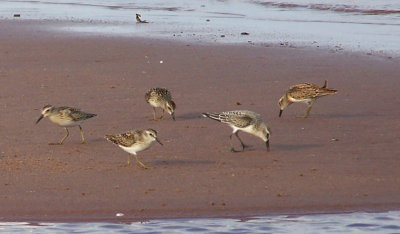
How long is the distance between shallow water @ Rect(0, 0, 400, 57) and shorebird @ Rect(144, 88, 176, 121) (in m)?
6.47

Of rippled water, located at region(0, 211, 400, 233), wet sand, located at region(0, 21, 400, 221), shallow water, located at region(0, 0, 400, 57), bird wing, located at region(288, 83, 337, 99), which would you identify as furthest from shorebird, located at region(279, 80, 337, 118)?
shallow water, located at region(0, 0, 400, 57)

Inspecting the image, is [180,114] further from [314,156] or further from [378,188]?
[378,188]

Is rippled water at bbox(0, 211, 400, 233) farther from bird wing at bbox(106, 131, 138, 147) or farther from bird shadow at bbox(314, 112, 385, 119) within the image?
bird shadow at bbox(314, 112, 385, 119)

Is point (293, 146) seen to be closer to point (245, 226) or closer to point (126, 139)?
point (126, 139)

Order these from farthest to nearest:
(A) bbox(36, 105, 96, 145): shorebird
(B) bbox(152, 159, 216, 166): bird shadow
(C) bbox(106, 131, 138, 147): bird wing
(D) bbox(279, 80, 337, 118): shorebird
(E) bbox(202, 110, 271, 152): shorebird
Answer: (D) bbox(279, 80, 337, 118): shorebird, (A) bbox(36, 105, 96, 145): shorebird, (E) bbox(202, 110, 271, 152): shorebird, (B) bbox(152, 159, 216, 166): bird shadow, (C) bbox(106, 131, 138, 147): bird wing

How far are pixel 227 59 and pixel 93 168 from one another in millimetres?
7683

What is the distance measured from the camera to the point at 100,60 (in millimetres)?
18312

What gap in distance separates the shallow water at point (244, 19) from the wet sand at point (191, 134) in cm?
173

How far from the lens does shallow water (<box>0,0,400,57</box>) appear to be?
21.4 metres

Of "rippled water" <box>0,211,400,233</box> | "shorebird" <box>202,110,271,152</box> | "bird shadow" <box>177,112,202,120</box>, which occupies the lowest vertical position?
"rippled water" <box>0,211,400,233</box>

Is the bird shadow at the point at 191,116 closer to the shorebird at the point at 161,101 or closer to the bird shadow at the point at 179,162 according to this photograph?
the shorebird at the point at 161,101

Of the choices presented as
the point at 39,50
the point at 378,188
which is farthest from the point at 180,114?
the point at 39,50

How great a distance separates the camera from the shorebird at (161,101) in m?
13.8

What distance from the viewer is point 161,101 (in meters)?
13.9
